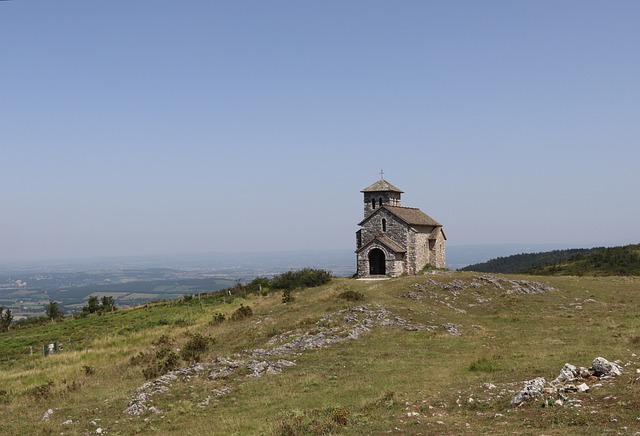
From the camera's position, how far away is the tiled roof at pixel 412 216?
58.0m

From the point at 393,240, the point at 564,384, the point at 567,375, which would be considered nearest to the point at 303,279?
the point at 393,240

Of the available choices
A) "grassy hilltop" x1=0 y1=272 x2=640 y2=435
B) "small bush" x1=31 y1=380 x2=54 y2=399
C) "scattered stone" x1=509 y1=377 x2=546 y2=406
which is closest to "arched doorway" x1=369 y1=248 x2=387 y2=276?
"grassy hilltop" x1=0 y1=272 x2=640 y2=435

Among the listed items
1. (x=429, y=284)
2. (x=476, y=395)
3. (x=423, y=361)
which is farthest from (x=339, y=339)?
(x=429, y=284)

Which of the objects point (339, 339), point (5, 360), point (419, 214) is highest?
point (419, 214)

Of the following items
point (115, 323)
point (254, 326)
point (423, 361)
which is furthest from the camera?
point (115, 323)

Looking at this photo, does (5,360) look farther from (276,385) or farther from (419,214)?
(419,214)

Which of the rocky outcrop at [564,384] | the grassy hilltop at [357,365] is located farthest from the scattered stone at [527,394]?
the grassy hilltop at [357,365]

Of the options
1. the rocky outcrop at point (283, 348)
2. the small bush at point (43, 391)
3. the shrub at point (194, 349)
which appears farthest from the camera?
the shrub at point (194, 349)

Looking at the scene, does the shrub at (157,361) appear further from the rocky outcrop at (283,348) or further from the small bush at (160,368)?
the rocky outcrop at (283,348)

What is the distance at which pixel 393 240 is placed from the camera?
5819 cm

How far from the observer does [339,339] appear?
30781 mm

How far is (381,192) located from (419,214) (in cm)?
513

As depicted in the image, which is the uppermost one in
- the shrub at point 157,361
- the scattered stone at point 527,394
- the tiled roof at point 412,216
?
the tiled roof at point 412,216

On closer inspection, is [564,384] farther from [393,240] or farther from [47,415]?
[393,240]
